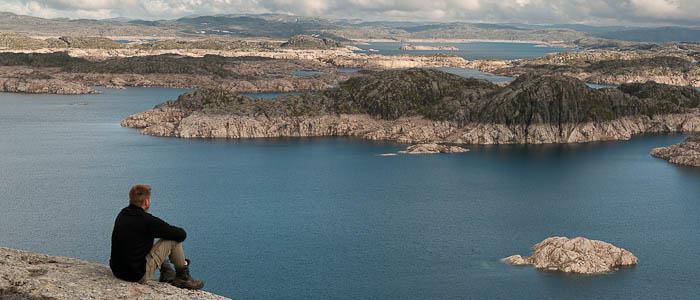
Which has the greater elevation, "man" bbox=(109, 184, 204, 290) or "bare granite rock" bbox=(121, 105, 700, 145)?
"man" bbox=(109, 184, 204, 290)

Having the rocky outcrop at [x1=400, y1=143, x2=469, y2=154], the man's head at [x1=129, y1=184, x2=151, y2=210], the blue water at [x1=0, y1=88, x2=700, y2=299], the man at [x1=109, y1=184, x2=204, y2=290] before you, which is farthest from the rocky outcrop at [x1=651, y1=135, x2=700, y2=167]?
the man's head at [x1=129, y1=184, x2=151, y2=210]

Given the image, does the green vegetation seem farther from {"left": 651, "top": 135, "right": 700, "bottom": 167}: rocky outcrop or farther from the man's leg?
the man's leg

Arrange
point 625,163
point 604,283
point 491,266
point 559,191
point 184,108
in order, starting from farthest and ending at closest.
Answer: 1. point 184,108
2. point 625,163
3. point 559,191
4. point 491,266
5. point 604,283

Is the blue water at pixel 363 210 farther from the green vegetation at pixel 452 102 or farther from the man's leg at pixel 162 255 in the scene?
the man's leg at pixel 162 255

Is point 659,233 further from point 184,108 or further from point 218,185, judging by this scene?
point 184,108

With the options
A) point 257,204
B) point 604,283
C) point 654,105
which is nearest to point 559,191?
point 257,204

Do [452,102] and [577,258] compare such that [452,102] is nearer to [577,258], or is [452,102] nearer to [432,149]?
[432,149]

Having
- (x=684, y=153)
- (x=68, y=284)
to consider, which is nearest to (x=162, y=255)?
(x=68, y=284)
